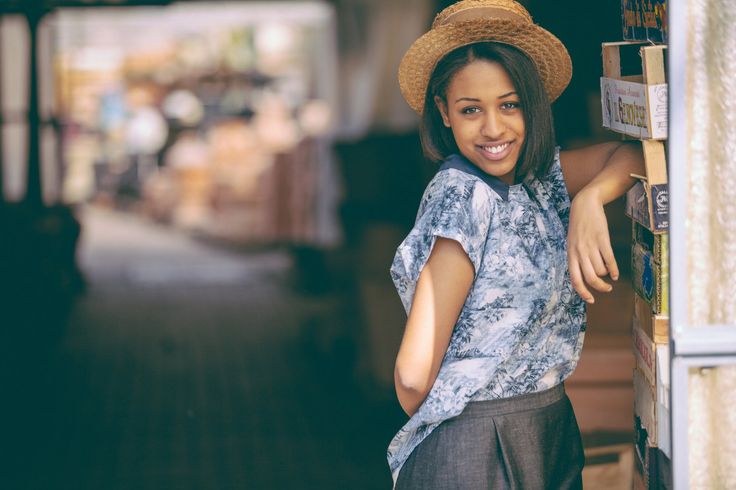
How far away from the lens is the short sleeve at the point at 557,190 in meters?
2.22

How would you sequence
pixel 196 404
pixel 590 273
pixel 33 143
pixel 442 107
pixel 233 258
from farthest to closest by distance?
pixel 233 258
pixel 33 143
pixel 196 404
pixel 442 107
pixel 590 273

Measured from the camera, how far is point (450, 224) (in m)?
2.01

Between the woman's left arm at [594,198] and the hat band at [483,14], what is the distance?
1.10 feet

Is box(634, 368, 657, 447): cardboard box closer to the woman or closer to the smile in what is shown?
the woman

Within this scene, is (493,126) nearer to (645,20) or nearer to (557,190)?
(557,190)

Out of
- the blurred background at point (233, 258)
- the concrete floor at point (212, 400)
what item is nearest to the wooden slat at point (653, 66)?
the blurred background at point (233, 258)

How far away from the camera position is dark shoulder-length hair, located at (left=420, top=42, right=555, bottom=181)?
2104mm

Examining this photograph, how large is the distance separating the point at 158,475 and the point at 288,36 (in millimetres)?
13094

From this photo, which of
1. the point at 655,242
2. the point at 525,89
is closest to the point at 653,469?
the point at 655,242

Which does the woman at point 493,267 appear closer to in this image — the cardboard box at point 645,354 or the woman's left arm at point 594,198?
the woman's left arm at point 594,198

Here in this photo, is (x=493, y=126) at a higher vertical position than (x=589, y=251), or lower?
higher

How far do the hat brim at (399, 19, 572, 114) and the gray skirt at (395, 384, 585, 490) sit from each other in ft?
2.13

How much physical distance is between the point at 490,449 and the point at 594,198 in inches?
20.8

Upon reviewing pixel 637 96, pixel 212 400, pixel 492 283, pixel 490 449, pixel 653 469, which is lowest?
pixel 212 400
